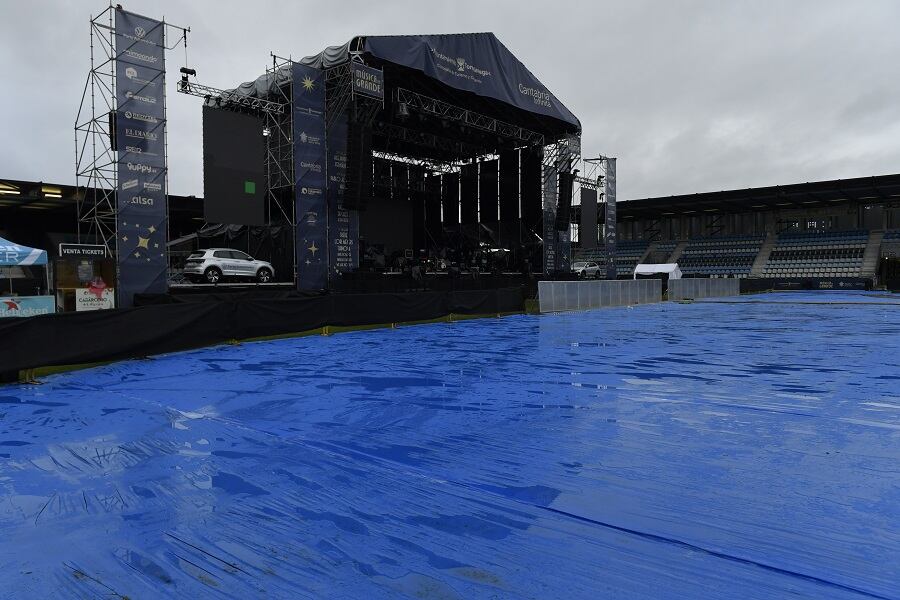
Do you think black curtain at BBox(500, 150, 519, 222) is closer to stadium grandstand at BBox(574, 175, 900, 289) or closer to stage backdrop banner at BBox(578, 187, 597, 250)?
stage backdrop banner at BBox(578, 187, 597, 250)

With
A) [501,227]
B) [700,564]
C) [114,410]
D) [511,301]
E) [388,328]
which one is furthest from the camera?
[501,227]

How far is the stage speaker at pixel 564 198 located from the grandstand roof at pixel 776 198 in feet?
80.0

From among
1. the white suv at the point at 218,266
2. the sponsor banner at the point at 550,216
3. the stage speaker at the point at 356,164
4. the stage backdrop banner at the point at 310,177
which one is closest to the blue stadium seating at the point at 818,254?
the sponsor banner at the point at 550,216

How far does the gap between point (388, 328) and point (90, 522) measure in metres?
13.6

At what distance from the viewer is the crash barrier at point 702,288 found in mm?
35250

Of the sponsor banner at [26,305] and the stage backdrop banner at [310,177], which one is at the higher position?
the stage backdrop banner at [310,177]

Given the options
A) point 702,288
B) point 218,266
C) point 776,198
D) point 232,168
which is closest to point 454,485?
point 218,266

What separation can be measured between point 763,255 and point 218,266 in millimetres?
52874

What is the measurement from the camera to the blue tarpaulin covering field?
9.87 ft

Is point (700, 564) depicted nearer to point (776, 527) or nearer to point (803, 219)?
point (776, 527)

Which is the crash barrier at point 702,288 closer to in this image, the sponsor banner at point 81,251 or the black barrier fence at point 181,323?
the black barrier fence at point 181,323

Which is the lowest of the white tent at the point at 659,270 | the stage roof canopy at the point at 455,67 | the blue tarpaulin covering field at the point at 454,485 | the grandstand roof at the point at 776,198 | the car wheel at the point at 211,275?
the blue tarpaulin covering field at the point at 454,485

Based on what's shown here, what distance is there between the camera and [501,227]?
126 ft

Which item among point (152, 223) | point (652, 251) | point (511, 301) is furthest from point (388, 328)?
point (652, 251)
